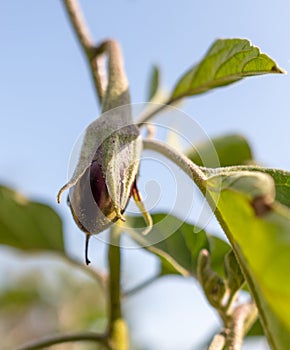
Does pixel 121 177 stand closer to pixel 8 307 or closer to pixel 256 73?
pixel 256 73

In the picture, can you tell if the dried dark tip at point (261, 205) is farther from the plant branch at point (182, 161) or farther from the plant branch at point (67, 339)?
the plant branch at point (67, 339)

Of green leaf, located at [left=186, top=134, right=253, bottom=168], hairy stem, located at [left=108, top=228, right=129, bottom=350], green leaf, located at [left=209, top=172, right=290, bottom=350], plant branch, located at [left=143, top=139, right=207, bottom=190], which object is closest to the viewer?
green leaf, located at [left=209, top=172, right=290, bottom=350]

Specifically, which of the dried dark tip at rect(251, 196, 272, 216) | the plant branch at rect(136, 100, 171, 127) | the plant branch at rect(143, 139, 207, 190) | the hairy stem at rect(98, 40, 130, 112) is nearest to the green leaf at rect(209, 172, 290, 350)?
the dried dark tip at rect(251, 196, 272, 216)

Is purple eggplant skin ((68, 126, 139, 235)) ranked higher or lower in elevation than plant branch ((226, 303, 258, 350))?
A: higher

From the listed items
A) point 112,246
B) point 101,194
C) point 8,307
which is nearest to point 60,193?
point 101,194

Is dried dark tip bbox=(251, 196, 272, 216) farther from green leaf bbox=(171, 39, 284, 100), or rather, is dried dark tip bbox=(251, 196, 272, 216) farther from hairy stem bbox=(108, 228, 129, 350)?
hairy stem bbox=(108, 228, 129, 350)

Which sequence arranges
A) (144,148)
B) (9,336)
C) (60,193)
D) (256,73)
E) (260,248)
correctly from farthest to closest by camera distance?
(9,336)
(144,148)
(256,73)
(60,193)
(260,248)

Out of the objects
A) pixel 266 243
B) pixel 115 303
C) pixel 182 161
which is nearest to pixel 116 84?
pixel 182 161
